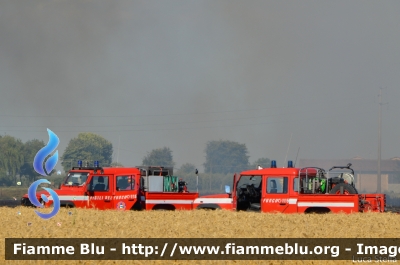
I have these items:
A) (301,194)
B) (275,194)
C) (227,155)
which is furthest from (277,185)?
(227,155)

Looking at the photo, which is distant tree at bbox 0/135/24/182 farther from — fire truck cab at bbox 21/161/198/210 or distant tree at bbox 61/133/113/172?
fire truck cab at bbox 21/161/198/210

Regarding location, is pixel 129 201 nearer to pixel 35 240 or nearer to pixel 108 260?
pixel 35 240

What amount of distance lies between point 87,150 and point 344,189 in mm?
100939

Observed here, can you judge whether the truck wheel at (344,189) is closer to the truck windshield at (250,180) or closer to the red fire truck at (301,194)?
the red fire truck at (301,194)

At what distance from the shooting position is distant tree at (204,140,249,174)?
14312 cm

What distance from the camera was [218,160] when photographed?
475ft

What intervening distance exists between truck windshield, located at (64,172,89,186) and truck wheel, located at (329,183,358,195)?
36.7 ft

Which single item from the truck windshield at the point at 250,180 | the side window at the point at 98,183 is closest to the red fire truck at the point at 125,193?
the side window at the point at 98,183

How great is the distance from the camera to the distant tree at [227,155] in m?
143

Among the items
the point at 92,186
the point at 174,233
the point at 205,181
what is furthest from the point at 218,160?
the point at 174,233

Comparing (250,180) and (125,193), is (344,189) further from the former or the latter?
(125,193)

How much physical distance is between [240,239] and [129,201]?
1444 centimetres

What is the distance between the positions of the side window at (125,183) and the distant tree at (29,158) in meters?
81.6

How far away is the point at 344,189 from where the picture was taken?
27984mm
